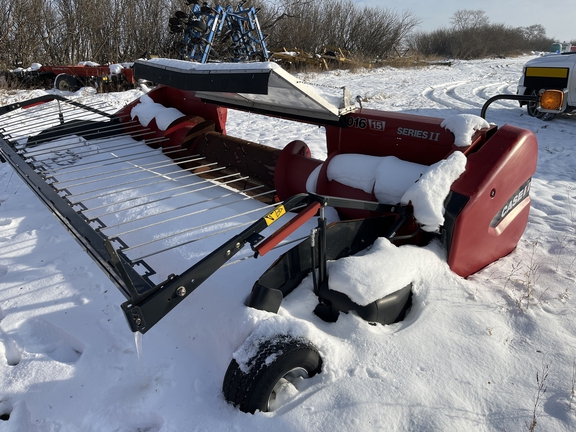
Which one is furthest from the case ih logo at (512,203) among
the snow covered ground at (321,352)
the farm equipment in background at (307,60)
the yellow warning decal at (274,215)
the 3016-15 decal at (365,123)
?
the farm equipment in background at (307,60)

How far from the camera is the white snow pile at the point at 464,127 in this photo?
8.45 feet

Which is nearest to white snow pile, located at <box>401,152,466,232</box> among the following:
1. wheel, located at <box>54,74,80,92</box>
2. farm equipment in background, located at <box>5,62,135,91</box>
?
farm equipment in background, located at <box>5,62,135,91</box>

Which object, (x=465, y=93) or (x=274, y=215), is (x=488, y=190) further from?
(x=465, y=93)

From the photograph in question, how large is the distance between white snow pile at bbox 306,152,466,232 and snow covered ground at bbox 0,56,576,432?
264mm

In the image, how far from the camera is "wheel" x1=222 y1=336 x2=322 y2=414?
1.74m

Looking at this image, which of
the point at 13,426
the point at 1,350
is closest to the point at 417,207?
the point at 13,426

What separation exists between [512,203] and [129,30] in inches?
652

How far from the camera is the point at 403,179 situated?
2.70 m

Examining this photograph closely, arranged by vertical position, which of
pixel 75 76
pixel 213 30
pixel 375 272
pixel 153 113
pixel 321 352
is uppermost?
pixel 213 30

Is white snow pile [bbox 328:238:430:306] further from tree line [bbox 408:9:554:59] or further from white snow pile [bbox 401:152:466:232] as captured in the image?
tree line [bbox 408:9:554:59]

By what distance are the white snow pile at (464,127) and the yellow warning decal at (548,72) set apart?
5551mm

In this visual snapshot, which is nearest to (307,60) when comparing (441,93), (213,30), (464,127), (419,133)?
(213,30)

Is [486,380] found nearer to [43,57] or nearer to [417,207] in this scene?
[417,207]

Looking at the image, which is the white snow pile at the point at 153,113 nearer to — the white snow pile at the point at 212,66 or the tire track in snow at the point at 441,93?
the white snow pile at the point at 212,66
